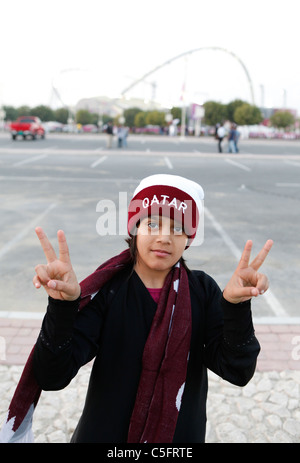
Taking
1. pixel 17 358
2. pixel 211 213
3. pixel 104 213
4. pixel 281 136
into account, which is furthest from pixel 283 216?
pixel 281 136

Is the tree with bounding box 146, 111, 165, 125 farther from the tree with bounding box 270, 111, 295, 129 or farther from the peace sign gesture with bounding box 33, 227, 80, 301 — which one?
the peace sign gesture with bounding box 33, 227, 80, 301

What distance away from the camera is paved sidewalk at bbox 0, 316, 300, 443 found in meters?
2.83

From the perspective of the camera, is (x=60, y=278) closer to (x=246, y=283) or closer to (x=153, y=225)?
(x=153, y=225)

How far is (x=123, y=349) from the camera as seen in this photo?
1680 millimetres

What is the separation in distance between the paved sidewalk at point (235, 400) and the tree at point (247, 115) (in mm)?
65951

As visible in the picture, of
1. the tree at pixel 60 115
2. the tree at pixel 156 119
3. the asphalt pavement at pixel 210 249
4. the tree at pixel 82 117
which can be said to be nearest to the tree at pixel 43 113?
the tree at pixel 60 115

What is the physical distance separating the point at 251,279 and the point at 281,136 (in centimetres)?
6807

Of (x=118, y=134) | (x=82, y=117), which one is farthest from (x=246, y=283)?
(x=82, y=117)

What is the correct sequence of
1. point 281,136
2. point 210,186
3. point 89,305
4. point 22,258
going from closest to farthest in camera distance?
1. point 89,305
2. point 22,258
3. point 210,186
4. point 281,136

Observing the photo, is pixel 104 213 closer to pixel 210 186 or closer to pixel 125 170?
pixel 210 186

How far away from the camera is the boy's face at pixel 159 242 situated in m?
1.70

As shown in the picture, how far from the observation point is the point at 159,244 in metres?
1.70

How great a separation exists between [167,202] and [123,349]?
556 mm
